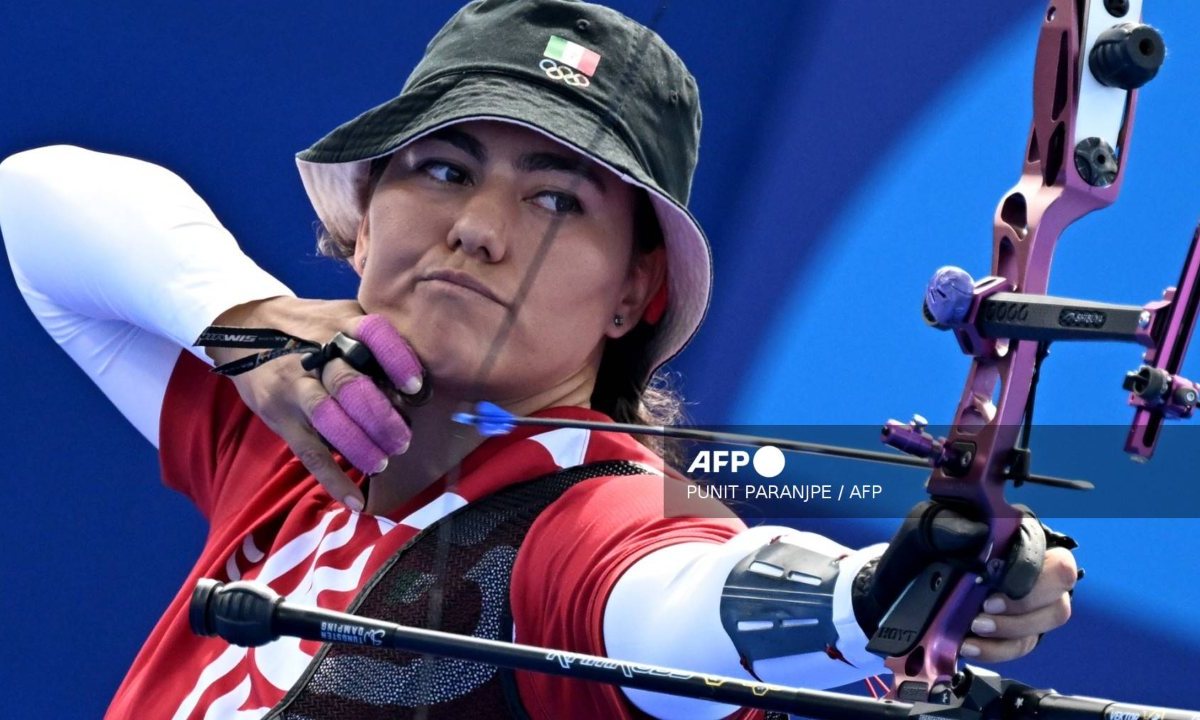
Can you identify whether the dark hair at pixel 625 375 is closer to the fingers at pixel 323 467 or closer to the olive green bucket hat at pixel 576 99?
the olive green bucket hat at pixel 576 99

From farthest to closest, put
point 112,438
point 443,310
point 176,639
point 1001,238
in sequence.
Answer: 1. point 112,438
2. point 176,639
3. point 443,310
4. point 1001,238

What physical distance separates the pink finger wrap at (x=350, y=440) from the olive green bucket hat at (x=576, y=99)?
0.24 m

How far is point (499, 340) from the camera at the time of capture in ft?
4.84

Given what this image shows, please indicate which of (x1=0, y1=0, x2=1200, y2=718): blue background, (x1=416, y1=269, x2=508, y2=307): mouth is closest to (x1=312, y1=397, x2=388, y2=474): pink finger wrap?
(x1=416, y1=269, x2=508, y2=307): mouth

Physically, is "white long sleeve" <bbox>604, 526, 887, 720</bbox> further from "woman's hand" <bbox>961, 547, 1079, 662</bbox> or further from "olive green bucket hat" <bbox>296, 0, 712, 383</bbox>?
"olive green bucket hat" <bbox>296, 0, 712, 383</bbox>

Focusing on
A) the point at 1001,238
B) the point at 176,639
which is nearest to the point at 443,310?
the point at 176,639

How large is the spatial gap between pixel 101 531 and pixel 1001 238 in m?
1.55

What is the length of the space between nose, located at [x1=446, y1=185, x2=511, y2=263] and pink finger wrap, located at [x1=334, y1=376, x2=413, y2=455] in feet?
0.47

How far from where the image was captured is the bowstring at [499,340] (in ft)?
4.49

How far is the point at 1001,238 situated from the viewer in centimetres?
110

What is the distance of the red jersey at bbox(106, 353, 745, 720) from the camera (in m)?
1.27

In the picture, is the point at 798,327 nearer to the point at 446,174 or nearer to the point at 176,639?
the point at 446,174

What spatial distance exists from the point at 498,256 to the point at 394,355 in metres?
0.12

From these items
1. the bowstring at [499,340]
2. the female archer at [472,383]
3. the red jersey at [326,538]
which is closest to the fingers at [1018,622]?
the female archer at [472,383]
